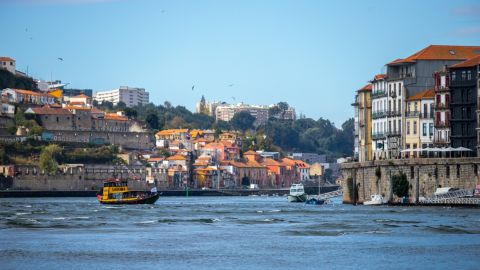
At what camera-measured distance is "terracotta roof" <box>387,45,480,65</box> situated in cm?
13901

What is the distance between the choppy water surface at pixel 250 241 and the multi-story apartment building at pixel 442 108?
1304cm

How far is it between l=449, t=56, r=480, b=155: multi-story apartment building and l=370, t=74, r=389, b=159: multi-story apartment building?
12.1m

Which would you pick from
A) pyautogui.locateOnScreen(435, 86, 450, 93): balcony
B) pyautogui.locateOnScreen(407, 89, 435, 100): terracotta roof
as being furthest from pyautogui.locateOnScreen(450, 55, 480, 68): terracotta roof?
pyautogui.locateOnScreen(407, 89, 435, 100): terracotta roof

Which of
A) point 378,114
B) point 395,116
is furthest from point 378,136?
point 395,116

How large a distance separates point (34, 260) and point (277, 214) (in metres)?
53.5

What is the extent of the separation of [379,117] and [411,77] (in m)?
6.10

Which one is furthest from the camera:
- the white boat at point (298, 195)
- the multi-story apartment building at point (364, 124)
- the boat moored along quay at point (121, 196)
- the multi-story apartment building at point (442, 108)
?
the white boat at point (298, 195)

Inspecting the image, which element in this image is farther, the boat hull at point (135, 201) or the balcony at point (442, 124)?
the boat hull at point (135, 201)

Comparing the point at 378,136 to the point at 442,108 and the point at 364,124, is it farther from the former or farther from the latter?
the point at 442,108

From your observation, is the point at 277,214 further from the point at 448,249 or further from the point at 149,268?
the point at 149,268

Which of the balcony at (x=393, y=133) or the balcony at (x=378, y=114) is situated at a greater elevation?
the balcony at (x=378, y=114)

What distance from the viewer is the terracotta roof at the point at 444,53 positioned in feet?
456

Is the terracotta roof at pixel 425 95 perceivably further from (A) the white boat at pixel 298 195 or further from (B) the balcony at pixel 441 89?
(A) the white boat at pixel 298 195

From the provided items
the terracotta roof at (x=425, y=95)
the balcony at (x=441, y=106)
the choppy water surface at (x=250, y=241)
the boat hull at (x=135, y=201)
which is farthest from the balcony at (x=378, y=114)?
the boat hull at (x=135, y=201)
